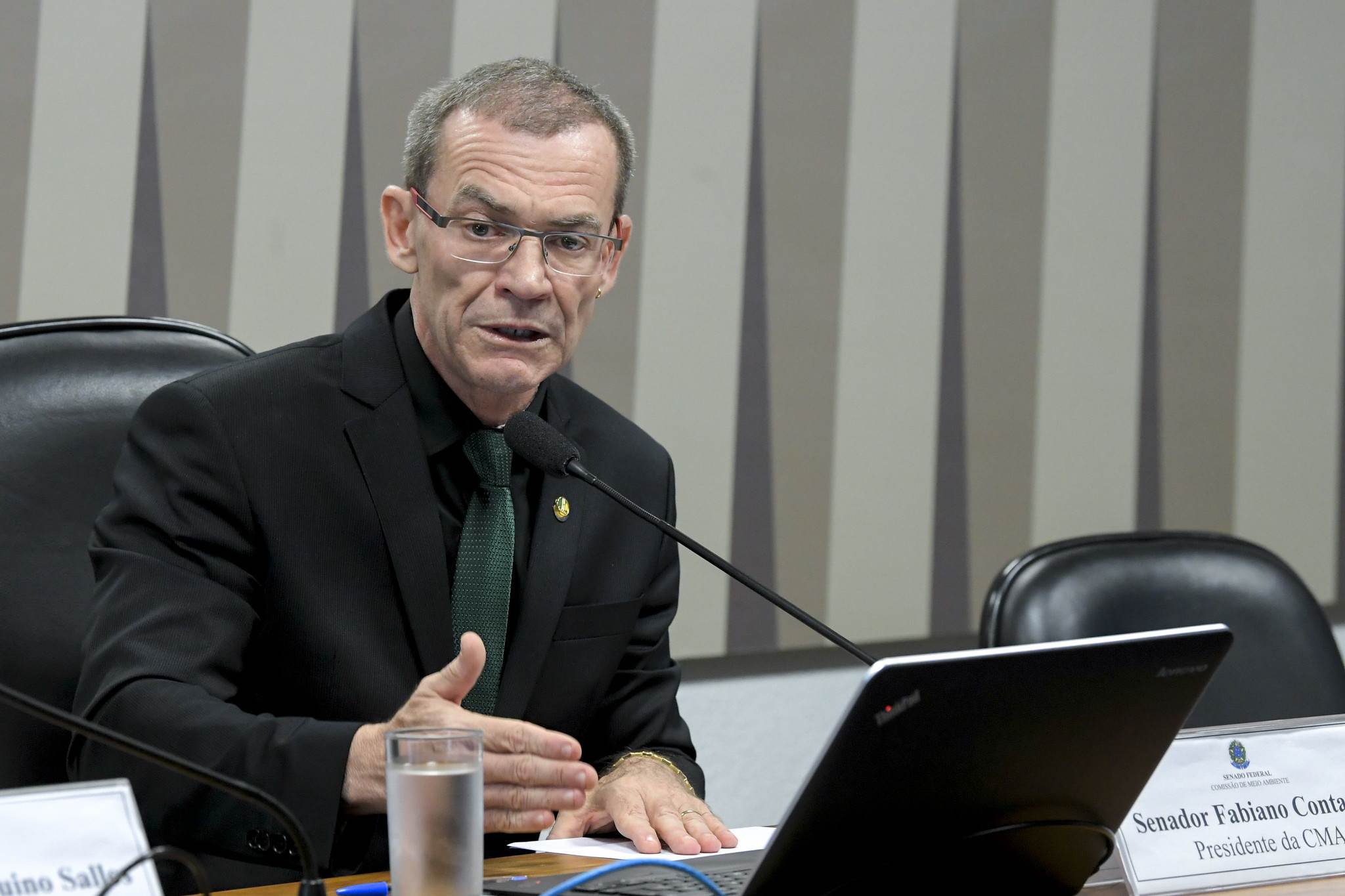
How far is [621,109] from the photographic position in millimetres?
2480

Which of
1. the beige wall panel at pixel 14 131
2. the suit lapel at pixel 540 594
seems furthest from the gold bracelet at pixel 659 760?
the beige wall panel at pixel 14 131

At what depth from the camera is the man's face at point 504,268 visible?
1708 mm

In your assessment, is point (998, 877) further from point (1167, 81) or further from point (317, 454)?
point (1167, 81)

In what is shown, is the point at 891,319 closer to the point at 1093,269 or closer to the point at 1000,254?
the point at 1000,254

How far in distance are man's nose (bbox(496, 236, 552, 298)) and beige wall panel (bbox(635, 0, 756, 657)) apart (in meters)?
0.78

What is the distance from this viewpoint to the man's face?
5.60 ft

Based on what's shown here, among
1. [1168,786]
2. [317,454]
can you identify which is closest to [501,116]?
[317,454]

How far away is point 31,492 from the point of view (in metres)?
1.58

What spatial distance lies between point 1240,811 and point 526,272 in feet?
3.07

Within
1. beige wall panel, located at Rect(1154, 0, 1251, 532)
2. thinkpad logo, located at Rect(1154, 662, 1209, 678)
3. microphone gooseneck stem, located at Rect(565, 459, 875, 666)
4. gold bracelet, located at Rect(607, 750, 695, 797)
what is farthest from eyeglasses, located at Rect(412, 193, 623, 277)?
beige wall panel, located at Rect(1154, 0, 1251, 532)

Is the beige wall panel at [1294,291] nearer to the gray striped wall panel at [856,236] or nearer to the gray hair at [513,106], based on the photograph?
the gray striped wall panel at [856,236]

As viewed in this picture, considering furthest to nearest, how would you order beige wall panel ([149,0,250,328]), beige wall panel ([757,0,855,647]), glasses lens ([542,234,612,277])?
beige wall panel ([757,0,855,647])
beige wall panel ([149,0,250,328])
glasses lens ([542,234,612,277])

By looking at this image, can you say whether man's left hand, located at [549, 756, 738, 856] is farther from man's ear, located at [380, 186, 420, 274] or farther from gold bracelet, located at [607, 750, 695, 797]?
man's ear, located at [380, 186, 420, 274]

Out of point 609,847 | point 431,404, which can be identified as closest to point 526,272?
point 431,404
